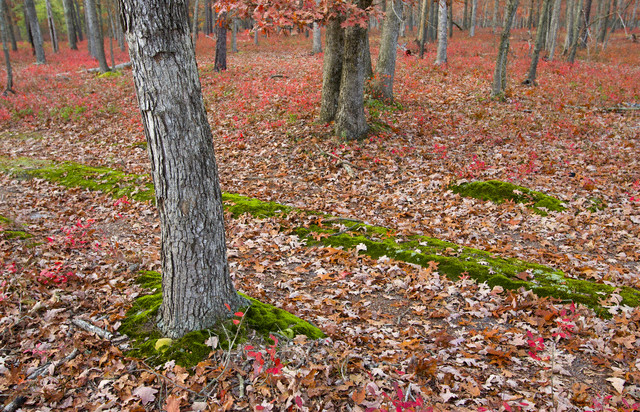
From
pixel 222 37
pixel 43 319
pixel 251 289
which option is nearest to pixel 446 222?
pixel 251 289

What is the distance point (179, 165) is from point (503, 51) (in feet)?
44.9

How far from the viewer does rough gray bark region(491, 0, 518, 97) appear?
13.1 metres

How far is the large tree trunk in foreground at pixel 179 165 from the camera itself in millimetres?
3158

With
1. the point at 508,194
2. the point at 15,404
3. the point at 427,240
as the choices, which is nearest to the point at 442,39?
the point at 508,194

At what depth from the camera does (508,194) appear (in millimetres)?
7891

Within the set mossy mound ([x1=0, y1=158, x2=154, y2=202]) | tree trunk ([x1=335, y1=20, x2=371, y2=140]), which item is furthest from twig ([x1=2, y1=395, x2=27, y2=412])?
tree trunk ([x1=335, y1=20, x2=371, y2=140])

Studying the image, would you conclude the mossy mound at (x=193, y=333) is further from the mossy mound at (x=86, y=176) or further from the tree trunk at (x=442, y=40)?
the tree trunk at (x=442, y=40)

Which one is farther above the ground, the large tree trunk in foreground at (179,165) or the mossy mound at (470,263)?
the large tree trunk in foreground at (179,165)

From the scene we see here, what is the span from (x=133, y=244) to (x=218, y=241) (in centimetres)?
364

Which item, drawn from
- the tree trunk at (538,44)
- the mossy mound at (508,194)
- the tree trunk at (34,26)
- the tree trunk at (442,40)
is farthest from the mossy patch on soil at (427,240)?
the tree trunk at (34,26)

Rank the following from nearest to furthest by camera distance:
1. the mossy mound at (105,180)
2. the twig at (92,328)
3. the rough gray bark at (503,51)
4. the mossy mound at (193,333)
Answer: the mossy mound at (193,333) → the twig at (92,328) → the mossy mound at (105,180) → the rough gray bark at (503,51)

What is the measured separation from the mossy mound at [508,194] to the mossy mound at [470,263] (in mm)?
2214

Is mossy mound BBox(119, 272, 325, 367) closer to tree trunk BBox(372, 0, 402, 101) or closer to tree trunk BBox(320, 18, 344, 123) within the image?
tree trunk BBox(320, 18, 344, 123)

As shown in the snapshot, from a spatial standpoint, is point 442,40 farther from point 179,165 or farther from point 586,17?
point 179,165
